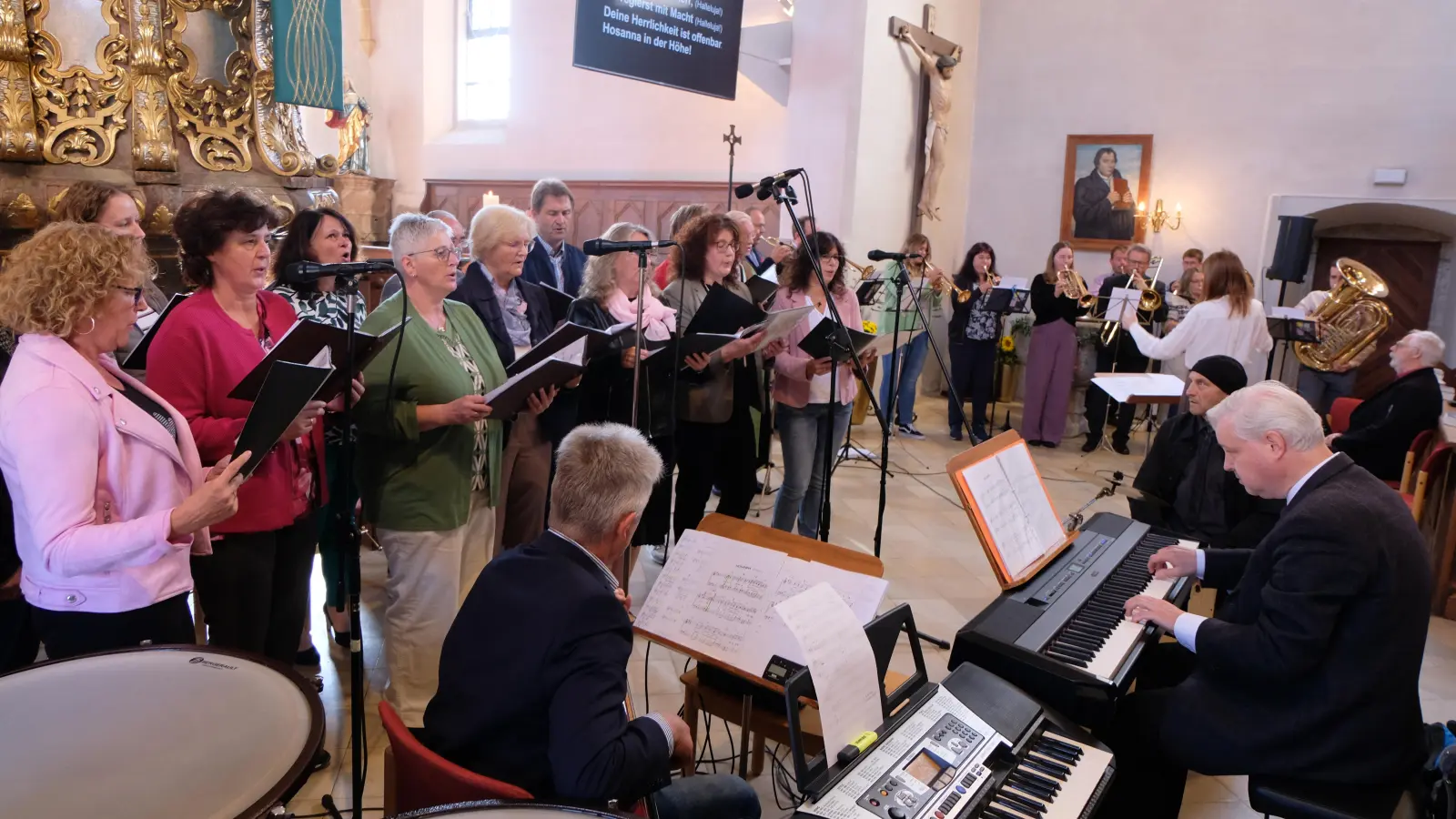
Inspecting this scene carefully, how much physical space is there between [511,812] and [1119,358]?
7928mm

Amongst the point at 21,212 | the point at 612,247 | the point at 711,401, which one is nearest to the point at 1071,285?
the point at 711,401

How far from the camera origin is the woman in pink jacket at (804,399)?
4.00 meters

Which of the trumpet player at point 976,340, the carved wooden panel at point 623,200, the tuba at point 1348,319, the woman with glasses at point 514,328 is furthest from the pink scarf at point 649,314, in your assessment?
the carved wooden panel at point 623,200

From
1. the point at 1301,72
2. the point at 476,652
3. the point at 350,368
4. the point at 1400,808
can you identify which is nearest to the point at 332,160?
the point at 350,368

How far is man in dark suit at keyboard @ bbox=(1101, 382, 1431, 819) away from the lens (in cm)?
194

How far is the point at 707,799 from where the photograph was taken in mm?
1901

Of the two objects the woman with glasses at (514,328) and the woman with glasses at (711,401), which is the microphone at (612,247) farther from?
the woman with glasses at (711,401)

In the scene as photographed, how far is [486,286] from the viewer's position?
321cm

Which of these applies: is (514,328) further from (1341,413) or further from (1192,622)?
(1341,413)

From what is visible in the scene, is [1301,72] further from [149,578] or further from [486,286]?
[149,578]

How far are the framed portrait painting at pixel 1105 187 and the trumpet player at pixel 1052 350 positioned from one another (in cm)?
200

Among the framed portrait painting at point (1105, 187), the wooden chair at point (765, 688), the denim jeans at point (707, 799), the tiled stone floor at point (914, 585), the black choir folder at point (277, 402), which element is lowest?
the tiled stone floor at point (914, 585)

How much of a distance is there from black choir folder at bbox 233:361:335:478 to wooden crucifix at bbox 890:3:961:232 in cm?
817

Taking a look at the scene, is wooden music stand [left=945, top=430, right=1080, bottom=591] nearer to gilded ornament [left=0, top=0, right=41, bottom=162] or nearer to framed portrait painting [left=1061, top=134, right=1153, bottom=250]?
gilded ornament [left=0, top=0, right=41, bottom=162]
